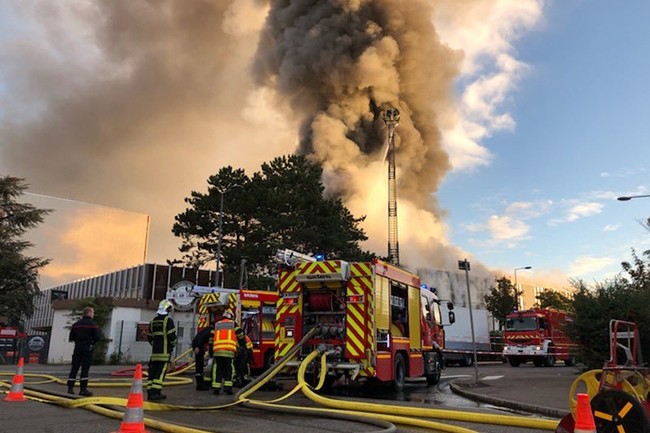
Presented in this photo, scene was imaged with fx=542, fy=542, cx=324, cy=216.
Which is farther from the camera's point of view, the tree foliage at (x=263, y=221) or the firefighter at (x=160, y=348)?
the tree foliage at (x=263, y=221)

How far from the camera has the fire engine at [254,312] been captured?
1329 centimetres

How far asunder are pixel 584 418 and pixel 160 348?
634 cm

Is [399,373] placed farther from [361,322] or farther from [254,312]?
[254,312]

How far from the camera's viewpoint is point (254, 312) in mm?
13844

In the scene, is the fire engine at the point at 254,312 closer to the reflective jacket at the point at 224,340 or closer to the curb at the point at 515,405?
the reflective jacket at the point at 224,340

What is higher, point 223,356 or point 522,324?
point 522,324

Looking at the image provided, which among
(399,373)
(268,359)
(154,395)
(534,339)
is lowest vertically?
(154,395)

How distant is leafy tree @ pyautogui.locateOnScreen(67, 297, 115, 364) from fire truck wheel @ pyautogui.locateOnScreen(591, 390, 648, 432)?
73.2 ft

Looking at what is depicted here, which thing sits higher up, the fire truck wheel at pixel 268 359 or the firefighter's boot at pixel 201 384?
the fire truck wheel at pixel 268 359

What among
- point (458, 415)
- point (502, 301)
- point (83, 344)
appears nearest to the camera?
point (458, 415)

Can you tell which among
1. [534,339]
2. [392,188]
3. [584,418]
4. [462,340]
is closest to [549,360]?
[534,339]

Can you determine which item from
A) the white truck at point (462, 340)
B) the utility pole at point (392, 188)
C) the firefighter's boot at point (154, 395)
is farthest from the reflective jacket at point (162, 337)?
the utility pole at point (392, 188)

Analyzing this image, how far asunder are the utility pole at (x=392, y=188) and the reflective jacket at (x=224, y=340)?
4041 centimetres

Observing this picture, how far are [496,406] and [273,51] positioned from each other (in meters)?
67.2
